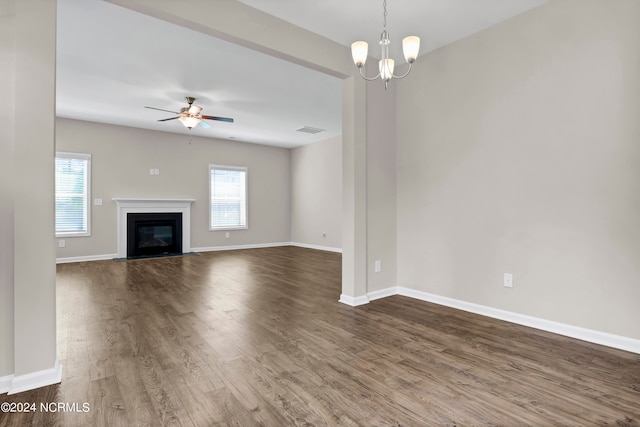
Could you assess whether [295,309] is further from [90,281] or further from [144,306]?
[90,281]

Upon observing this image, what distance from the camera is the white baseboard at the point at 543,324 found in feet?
8.04

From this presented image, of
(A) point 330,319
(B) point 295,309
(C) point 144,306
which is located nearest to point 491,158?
(A) point 330,319

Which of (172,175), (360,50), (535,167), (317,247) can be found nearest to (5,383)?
(360,50)

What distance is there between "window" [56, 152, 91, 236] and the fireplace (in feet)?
2.65

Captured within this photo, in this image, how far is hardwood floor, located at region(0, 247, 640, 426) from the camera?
1.67 meters

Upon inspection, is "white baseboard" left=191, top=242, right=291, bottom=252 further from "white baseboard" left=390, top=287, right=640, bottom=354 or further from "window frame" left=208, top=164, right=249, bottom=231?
"white baseboard" left=390, top=287, right=640, bottom=354

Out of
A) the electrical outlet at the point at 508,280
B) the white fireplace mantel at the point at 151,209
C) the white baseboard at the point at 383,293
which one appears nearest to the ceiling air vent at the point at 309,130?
the white fireplace mantel at the point at 151,209

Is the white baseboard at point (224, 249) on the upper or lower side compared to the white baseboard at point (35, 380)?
upper

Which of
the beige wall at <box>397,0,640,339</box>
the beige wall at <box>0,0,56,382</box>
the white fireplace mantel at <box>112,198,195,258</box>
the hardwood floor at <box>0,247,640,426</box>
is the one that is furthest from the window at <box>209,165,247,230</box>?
the beige wall at <box>0,0,56,382</box>

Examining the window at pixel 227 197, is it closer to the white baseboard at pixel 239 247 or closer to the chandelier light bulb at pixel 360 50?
the white baseboard at pixel 239 247

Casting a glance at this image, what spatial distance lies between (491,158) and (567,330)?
160 centimetres

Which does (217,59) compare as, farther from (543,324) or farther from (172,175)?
→ (172,175)

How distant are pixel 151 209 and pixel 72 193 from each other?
4.65 feet

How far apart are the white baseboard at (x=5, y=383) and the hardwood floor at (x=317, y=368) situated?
4 cm
